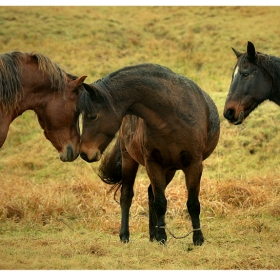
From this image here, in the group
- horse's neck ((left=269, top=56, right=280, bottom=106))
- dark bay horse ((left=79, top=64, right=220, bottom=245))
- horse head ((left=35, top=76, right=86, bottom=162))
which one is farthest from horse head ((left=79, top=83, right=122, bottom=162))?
horse's neck ((left=269, top=56, right=280, bottom=106))

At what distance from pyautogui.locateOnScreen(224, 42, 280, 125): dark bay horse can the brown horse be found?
187 cm

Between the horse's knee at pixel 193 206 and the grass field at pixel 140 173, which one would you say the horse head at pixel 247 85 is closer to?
the horse's knee at pixel 193 206

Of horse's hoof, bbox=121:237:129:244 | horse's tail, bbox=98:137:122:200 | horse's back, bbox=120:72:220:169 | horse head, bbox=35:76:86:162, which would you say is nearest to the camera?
horse head, bbox=35:76:86:162

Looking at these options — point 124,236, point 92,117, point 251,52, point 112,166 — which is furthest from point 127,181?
point 251,52

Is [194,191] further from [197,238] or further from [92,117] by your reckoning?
[92,117]

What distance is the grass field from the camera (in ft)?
23.2

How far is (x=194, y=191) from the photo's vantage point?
735 centimetres

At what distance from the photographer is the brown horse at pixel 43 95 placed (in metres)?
6.44

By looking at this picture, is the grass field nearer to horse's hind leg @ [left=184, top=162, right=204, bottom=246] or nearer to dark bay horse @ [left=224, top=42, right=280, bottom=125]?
horse's hind leg @ [left=184, top=162, right=204, bottom=246]

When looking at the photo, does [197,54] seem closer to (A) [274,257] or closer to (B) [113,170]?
(B) [113,170]

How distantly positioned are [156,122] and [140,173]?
5.95m

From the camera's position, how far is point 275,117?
45.3ft

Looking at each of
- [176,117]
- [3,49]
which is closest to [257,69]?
[176,117]

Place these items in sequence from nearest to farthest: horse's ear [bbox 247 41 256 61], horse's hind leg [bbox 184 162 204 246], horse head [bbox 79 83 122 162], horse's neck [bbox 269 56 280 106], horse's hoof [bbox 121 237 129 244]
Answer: horse head [bbox 79 83 122 162]
horse's hind leg [bbox 184 162 204 246]
horse's ear [bbox 247 41 256 61]
horse's neck [bbox 269 56 280 106]
horse's hoof [bbox 121 237 129 244]
